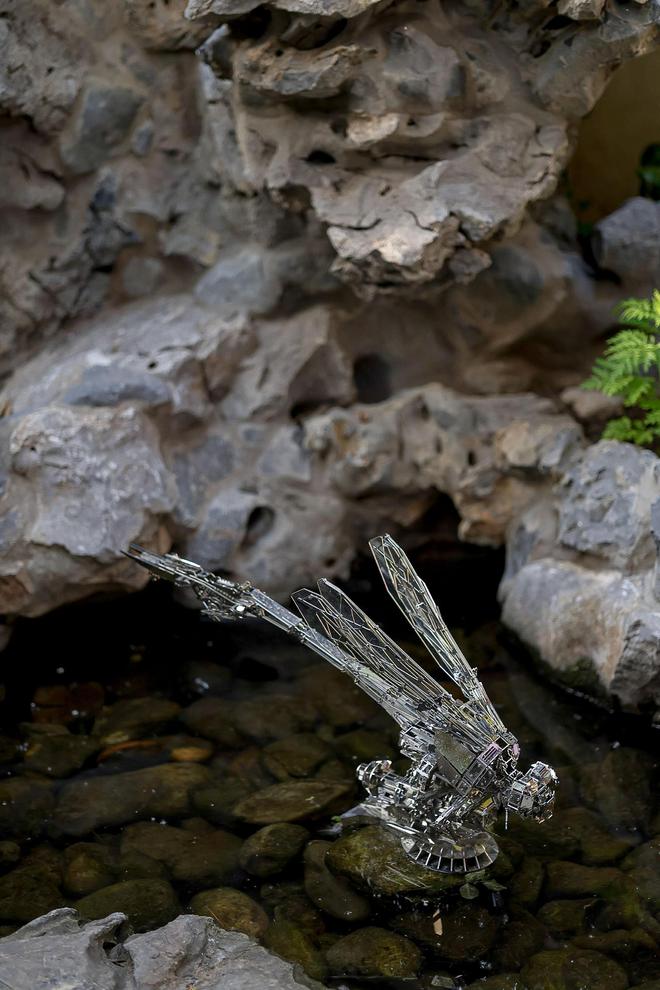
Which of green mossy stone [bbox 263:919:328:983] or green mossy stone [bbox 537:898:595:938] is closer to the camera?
green mossy stone [bbox 263:919:328:983]

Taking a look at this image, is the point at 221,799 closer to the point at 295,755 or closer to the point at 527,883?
the point at 295,755

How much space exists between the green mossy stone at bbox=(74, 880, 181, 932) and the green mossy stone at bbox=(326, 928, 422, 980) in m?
0.60

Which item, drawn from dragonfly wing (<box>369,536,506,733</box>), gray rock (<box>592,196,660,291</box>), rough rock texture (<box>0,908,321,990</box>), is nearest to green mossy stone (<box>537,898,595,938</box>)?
dragonfly wing (<box>369,536,506,733</box>)

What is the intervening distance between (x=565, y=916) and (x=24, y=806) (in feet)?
7.03

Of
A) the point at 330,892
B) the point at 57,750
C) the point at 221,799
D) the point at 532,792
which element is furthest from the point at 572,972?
the point at 57,750

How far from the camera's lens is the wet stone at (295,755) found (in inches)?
180

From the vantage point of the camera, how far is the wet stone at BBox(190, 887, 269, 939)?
3.69 m

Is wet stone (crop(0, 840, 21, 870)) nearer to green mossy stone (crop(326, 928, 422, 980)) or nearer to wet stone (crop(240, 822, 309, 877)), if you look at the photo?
wet stone (crop(240, 822, 309, 877))

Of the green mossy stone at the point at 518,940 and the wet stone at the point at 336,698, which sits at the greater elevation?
the green mossy stone at the point at 518,940

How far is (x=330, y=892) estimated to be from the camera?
12.6 ft

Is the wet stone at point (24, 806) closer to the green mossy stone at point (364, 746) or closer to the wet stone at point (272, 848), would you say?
Result: the wet stone at point (272, 848)

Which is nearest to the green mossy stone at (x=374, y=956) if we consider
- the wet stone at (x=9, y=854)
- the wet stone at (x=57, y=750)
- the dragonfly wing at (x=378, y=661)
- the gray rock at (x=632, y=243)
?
the dragonfly wing at (x=378, y=661)

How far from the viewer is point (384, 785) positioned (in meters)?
4.09

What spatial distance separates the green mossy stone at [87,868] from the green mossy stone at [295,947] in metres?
0.67
